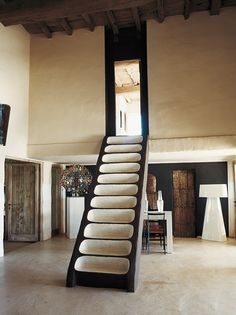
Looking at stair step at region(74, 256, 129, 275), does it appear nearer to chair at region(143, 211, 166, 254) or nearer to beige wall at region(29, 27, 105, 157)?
chair at region(143, 211, 166, 254)

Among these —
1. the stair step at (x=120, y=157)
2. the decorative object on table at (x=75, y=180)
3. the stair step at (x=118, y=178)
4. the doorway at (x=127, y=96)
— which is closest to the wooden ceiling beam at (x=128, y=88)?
the doorway at (x=127, y=96)

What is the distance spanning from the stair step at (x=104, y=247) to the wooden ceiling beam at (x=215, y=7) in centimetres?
502

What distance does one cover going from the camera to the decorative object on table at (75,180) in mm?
7980

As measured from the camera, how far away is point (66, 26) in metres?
6.64

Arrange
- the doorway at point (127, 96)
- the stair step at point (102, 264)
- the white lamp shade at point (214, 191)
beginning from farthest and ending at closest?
1. the doorway at point (127, 96)
2. the white lamp shade at point (214, 191)
3. the stair step at point (102, 264)

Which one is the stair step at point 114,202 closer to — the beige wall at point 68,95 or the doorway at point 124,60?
the beige wall at point 68,95

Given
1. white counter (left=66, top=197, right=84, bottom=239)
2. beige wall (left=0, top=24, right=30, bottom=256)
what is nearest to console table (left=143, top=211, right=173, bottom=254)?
white counter (left=66, top=197, right=84, bottom=239)

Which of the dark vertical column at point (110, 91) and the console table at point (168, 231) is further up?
the dark vertical column at point (110, 91)

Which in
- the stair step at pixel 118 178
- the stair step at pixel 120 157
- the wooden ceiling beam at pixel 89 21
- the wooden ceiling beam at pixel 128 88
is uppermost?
the wooden ceiling beam at pixel 89 21

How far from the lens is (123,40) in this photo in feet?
22.3

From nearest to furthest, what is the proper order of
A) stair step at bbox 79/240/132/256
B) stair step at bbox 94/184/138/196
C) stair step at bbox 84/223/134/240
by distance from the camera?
1. stair step at bbox 79/240/132/256
2. stair step at bbox 84/223/134/240
3. stair step at bbox 94/184/138/196

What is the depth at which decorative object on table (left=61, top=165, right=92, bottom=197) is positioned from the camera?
26.2ft

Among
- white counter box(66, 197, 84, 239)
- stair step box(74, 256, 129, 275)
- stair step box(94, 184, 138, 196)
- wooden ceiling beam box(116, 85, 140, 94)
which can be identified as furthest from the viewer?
wooden ceiling beam box(116, 85, 140, 94)

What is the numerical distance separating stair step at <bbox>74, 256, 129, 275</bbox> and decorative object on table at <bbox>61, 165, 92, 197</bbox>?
4.04 metres
